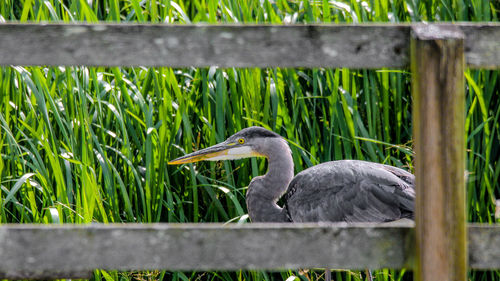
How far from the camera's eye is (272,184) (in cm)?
381

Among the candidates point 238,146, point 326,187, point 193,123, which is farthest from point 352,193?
point 193,123

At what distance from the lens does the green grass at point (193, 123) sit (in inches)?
125

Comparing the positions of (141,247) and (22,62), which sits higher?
(22,62)

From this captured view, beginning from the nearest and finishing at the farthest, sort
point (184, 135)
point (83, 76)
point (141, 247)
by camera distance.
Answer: point (141, 247), point (83, 76), point (184, 135)

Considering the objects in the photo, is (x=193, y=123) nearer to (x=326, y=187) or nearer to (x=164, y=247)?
(x=326, y=187)

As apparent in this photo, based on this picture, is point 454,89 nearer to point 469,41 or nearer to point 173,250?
point 469,41

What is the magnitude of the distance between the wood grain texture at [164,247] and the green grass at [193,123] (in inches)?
60.6

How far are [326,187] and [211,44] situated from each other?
7.15 feet

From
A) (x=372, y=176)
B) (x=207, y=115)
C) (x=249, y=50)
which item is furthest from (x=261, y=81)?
(x=249, y=50)

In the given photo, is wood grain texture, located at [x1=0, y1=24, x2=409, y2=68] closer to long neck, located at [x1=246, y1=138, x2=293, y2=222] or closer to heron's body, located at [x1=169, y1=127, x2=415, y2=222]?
heron's body, located at [x1=169, y1=127, x2=415, y2=222]

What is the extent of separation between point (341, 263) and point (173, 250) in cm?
33

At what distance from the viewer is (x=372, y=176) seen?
3385 mm

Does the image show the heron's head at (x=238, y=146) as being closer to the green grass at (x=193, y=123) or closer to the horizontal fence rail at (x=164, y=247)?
the green grass at (x=193, y=123)

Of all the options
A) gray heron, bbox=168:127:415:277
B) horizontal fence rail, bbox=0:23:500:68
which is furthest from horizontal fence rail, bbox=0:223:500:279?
gray heron, bbox=168:127:415:277
